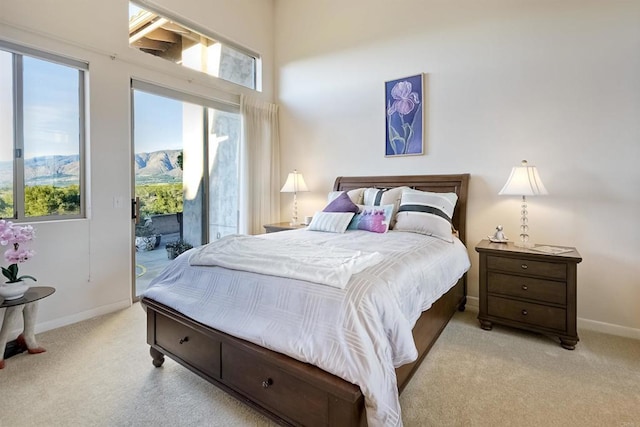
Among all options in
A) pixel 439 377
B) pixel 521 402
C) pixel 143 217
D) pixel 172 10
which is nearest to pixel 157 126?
pixel 143 217

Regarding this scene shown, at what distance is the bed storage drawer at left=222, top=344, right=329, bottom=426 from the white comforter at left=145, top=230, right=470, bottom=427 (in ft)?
0.35

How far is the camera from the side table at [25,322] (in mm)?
2148

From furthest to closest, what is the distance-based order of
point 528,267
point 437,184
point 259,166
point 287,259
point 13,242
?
point 259,166 → point 437,184 → point 528,267 → point 13,242 → point 287,259

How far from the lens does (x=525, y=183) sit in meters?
2.64

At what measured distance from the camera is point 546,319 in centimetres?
244

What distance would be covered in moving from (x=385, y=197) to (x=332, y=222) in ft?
2.17

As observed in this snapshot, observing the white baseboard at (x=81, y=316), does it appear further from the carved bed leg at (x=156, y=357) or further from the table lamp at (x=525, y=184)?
the table lamp at (x=525, y=184)

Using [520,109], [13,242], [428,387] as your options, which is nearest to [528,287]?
[428,387]

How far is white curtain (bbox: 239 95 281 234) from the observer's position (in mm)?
4281

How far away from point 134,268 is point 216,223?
114 centimetres

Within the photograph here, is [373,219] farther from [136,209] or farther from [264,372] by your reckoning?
[136,209]

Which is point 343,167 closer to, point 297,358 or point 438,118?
point 438,118

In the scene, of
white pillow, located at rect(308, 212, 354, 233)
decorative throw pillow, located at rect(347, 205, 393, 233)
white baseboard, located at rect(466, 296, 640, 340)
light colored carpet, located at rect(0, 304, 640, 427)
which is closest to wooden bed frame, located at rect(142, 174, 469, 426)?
light colored carpet, located at rect(0, 304, 640, 427)

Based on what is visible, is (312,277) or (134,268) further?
(134,268)
